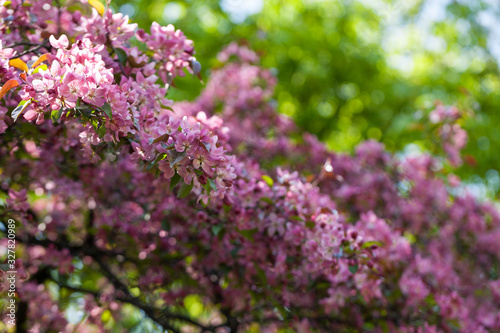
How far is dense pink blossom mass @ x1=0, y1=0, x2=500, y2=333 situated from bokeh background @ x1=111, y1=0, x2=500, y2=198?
102 cm

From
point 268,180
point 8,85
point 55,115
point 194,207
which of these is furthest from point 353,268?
point 8,85

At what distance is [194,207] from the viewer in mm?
2223

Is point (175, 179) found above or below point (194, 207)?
above

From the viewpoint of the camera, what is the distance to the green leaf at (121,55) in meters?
1.75

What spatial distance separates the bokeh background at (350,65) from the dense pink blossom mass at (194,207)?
1.02 meters

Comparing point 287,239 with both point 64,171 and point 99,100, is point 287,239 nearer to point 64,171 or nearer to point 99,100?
point 99,100

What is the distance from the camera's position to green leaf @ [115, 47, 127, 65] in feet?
5.74

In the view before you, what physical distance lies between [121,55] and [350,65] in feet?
13.3

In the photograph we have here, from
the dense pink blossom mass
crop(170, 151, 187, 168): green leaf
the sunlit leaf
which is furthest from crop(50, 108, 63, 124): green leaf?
the sunlit leaf

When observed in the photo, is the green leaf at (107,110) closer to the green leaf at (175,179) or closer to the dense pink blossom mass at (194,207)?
the dense pink blossom mass at (194,207)

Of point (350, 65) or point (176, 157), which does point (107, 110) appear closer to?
point (176, 157)

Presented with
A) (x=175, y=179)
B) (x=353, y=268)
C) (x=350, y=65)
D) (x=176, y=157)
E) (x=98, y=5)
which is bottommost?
(x=350, y=65)

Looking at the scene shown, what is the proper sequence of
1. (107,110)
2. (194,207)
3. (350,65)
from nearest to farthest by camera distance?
(107,110) < (194,207) < (350,65)

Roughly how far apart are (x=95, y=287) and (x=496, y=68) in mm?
6261
